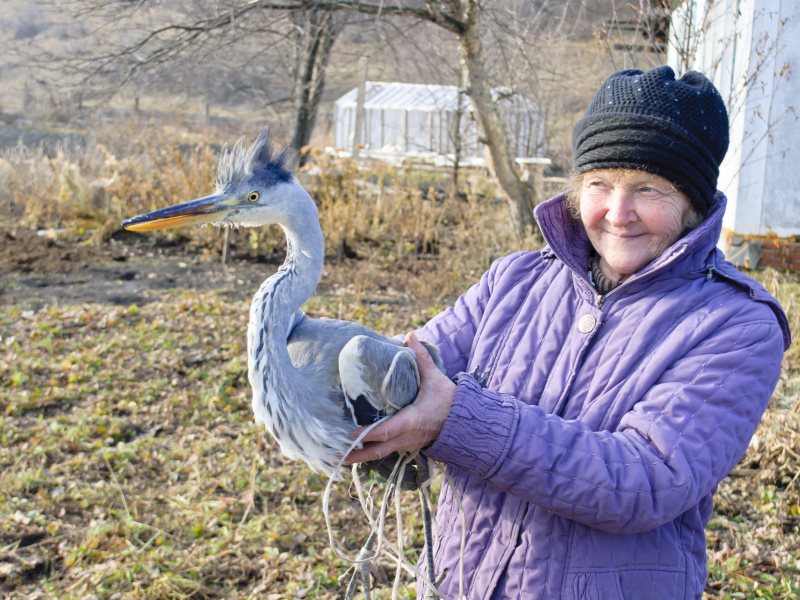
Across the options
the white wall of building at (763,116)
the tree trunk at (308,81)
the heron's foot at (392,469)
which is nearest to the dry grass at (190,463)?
the white wall of building at (763,116)

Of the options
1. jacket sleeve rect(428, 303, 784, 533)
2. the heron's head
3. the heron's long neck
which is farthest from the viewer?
the heron's head

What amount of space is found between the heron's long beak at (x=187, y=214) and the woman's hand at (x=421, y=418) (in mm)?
938

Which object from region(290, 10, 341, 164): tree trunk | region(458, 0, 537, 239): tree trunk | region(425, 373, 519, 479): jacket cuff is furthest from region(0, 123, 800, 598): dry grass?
region(290, 10, 341, 164): tree trunk

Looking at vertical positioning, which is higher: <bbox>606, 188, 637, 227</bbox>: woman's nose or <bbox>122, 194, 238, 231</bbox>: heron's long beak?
<bbox>606, 188, 637, 227</bbox>: woman's nose

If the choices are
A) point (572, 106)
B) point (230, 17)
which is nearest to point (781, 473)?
point (230, 17)

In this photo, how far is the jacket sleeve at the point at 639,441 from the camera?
1.75 metres

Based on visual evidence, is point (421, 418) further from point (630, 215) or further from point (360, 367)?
point (630, 215)

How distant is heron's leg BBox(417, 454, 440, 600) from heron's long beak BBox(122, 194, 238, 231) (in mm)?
1042

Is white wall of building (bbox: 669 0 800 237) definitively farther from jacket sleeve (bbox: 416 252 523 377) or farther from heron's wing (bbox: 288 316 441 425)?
heron's wing (bbox: 288 316 441 425)

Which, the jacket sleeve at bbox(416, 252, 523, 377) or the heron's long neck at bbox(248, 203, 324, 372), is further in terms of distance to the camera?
the jacket sleeve at bbox(416, 252, 523, 377)

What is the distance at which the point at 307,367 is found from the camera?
7.56 ft

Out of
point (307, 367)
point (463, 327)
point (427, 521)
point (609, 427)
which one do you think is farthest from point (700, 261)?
point (307, 367)

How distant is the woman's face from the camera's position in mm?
2020

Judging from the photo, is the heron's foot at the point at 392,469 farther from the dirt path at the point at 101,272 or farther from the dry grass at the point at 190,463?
the dirt path at the point at 101,272
